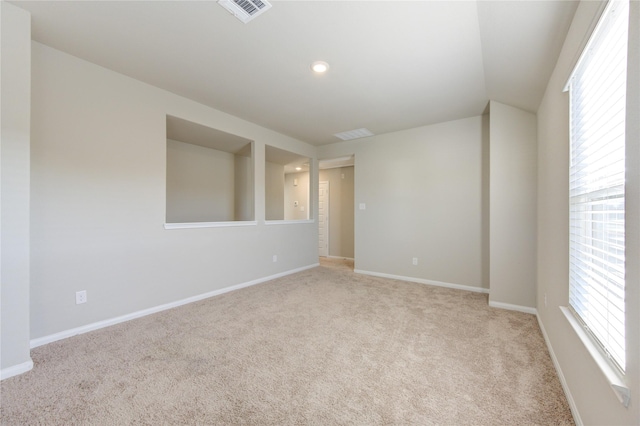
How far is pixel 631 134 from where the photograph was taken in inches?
34.8

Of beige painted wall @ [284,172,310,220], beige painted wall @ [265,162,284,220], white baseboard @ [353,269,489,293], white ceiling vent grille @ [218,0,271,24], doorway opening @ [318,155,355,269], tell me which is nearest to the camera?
white ceiling vent grille @ [218,0,271,24]

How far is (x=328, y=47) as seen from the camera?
7.15 feet

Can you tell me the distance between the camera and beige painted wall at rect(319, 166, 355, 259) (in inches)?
255

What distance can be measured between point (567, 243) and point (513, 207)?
1.50 meters

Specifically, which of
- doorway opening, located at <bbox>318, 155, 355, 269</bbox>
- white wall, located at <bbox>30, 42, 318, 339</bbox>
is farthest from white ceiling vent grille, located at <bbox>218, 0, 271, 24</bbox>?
doorway opening, located at <bbox>318, 155, 355, 269</bbox>

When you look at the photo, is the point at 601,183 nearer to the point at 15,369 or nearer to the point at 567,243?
the point at 567,243

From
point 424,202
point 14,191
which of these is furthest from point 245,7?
point 424,202

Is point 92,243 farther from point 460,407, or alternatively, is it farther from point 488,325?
point 488,325

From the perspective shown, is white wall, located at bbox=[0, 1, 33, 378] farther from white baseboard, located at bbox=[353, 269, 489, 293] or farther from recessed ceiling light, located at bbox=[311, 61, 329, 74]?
white baseboard, located at bbox=[353, 269, 489, 293]

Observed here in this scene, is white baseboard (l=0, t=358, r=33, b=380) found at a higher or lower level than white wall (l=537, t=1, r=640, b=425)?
lower

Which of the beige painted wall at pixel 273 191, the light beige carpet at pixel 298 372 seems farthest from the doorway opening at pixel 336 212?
the light beige carpet at pixel 298 372

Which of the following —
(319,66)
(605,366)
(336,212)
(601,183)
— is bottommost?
(605,366)

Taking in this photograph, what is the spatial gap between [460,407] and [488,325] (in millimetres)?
1434

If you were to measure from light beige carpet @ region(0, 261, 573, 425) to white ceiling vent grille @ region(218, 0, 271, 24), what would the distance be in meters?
2.55
